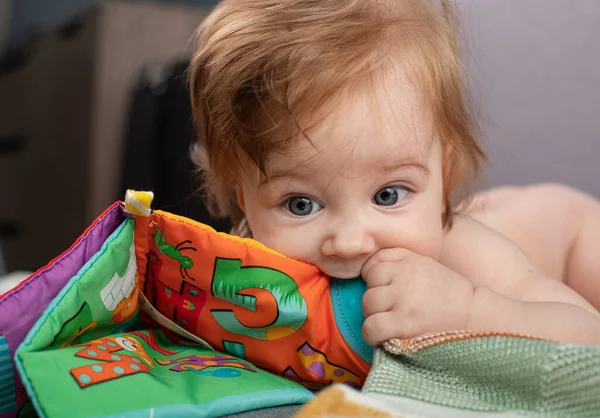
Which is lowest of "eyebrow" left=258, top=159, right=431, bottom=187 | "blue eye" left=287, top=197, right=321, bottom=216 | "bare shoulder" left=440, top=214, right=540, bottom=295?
"bare shoulder" left=440, top=214, right=540, bottom=295

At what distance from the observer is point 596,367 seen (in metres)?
0.51

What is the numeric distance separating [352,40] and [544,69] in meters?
0.97

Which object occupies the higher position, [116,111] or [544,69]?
[544,69]

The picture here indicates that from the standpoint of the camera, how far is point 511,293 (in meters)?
0.76

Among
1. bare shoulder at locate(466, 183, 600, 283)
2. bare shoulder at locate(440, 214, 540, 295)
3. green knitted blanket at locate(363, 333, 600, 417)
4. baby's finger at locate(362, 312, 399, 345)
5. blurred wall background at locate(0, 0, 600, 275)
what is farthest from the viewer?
blurred wall background at locate(0, 0, 600, 275)

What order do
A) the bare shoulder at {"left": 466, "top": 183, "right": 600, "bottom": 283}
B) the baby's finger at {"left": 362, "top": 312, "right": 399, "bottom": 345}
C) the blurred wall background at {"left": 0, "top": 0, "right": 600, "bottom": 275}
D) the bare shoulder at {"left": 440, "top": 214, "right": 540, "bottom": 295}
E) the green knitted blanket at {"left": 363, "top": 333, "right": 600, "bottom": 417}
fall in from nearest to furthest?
1. the green knitted blanket at {"left": 363, "top": 333, "right": 600, "bottom": 417}
2. the baby's finger at {"left": 362, "top": 312, "right": 399, "bottom": 345}
3. the bare shoulder at {"left": 440, "top": 214, "right": 540, "bottom": 295}
4. the bare shoulder at {"left": 466, "top": 183, "right": 600, "bottom": 283}
5. the blurred wall background at {"left": 0, "top": 0, "right": 600, "bottom": 275}

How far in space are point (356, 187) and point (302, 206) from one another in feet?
0.22

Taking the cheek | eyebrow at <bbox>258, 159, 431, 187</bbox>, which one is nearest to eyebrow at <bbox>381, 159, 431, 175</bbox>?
eyebrow at <bbox>258, 159, 431, 187</bbox>

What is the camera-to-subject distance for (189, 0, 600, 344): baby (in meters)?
0.65

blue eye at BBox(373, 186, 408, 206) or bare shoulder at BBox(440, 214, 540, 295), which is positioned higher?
blue eye at BBox(373, 186, 408, 206)

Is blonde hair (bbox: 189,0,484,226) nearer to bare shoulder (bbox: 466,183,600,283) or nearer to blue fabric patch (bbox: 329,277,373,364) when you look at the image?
blue fabric patch (bbox: 329,277,373,364)

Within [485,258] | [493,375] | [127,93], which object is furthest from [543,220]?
[127,93]

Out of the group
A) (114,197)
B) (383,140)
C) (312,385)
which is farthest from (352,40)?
(114,197)

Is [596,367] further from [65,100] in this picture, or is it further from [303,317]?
[65,100]
